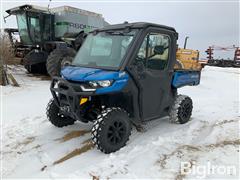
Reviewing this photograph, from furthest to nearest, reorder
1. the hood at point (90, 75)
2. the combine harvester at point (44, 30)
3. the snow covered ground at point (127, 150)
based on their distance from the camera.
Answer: the combine harvester at point (44, 30), the hood at point (90, 75), the snow covered ground at point (127, 150)

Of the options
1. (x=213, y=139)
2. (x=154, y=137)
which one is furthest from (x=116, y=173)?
(x=213, y=139)

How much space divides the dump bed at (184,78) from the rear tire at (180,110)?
12.2 inches

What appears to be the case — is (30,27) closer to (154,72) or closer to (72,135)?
(72,135)

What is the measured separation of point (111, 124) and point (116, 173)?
700 mm

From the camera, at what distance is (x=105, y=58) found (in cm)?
A: 423

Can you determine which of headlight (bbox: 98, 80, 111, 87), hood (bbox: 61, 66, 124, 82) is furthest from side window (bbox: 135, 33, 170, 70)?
headlight (bbox: 98, 80, 111, 87)

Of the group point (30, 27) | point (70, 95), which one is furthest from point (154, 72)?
point (30, 27)

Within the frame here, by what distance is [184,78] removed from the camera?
5273 millimetres

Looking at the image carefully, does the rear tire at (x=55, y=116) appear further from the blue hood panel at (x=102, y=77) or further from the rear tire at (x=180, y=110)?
the rear tire at (x=180, y=110)

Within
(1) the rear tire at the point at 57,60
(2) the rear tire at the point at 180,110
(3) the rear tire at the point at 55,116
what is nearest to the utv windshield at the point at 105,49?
(3) the rear tire at the point at 55,116

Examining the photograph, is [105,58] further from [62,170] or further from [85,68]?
[62,170]

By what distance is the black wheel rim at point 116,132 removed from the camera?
3.78 m

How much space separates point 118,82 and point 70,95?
69cm

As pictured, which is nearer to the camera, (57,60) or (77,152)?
(77,152)
